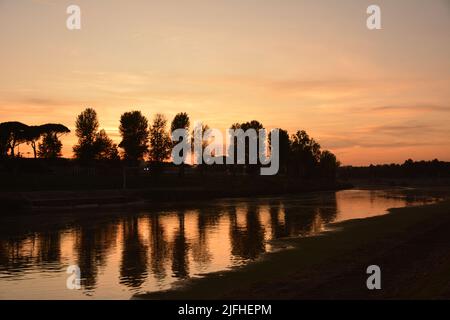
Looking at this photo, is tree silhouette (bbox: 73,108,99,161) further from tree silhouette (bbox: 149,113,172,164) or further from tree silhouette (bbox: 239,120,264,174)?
tree silhouette (bbox: 239,120,264,174)

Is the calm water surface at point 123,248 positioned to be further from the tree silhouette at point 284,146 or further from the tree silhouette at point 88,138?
the tree silhouette at point 284,146

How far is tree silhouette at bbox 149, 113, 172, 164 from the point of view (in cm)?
13116

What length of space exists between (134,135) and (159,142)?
23.9ft

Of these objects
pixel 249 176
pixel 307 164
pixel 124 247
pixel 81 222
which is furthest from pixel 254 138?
pixel 124 247

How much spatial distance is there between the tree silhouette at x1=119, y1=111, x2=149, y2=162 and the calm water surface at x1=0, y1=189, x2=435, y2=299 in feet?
237

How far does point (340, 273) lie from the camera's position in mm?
22594

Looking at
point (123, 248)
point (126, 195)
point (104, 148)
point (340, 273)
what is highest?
point (104, 148)

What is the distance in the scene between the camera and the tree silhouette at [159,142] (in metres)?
131

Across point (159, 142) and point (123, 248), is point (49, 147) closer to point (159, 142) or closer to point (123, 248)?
point (159, 142)

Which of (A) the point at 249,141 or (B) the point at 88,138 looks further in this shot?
(A) the point at 249,141

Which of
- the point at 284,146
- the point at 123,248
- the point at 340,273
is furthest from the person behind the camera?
the point at 284,146

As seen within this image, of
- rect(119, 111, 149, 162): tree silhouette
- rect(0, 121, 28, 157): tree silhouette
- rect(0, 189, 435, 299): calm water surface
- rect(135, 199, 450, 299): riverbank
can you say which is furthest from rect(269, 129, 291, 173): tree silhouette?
rect(135, 199, 450, 299): riverbank

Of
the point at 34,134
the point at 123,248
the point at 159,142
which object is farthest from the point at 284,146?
the point at 123,248
